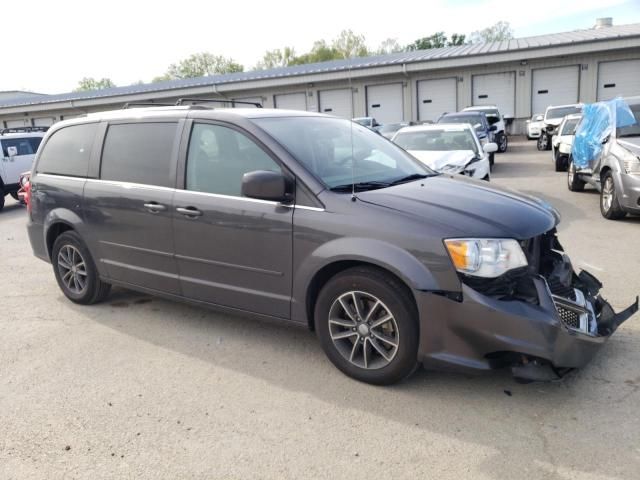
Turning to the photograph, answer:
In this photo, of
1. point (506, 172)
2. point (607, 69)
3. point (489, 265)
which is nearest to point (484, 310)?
point (489, 265)

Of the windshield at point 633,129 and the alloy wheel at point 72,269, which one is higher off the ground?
the windshield at point 633,129

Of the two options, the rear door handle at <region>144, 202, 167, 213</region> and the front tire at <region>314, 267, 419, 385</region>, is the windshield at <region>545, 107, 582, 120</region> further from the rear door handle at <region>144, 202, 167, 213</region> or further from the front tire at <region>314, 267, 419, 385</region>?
the front tire at <region>314, 267, 419, 385</region>

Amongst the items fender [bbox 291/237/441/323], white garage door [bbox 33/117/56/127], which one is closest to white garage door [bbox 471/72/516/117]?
fender [bbox 291/237/441/323]

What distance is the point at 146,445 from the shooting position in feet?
9.77

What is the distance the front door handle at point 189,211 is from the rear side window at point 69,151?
1.45m

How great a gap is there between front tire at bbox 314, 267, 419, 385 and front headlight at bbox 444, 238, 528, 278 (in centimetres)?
39

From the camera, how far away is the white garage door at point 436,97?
29.6 meters

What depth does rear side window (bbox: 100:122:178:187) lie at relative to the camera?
14.3ft

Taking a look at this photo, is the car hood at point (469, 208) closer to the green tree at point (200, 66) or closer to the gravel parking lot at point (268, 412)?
the gravel parking lot at point (268, 412)

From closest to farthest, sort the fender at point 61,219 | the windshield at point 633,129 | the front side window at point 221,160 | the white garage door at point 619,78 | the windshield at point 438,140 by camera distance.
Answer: the front side window at point 221,160
the fender at point 61,219
the windshield at point 633,129
the windshield at point 438,140
the white garage door at point 619,78

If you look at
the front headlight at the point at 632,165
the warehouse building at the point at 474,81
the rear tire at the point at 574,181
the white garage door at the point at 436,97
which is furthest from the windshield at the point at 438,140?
the white garage door at the point at 436,97

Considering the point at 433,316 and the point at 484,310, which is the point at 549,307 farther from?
the point at 433,316

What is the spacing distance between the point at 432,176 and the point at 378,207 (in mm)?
1142

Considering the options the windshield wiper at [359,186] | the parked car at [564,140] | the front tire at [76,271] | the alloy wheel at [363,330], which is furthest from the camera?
the parked car at [564,140]
